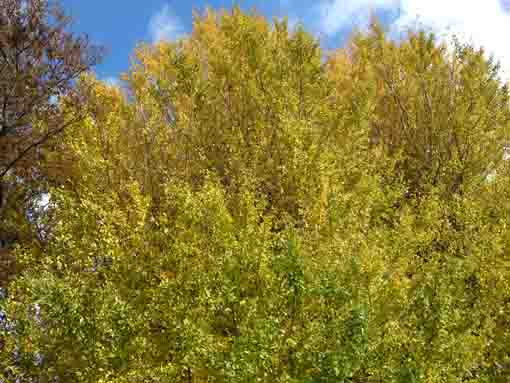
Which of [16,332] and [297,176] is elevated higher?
[297,176]

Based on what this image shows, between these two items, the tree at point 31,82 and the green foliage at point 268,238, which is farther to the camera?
the tree at point 31,82

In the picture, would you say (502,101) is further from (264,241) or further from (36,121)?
(36,121)

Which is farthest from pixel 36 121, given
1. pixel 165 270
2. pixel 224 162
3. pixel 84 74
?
pixel 165 270

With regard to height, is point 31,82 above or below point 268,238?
above

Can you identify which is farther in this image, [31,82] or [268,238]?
[31,82]

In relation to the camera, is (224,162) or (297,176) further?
(224,162)

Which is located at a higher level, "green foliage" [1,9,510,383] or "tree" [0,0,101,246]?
"tree" [0,0,101,246]

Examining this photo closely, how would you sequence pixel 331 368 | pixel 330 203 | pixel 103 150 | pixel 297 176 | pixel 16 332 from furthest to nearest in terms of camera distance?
1. pixel 103 150
2. pixel 297 176
3. pixel 330 203
4. pixel 16 332
5. pixel 331 368

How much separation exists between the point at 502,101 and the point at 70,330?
15.3m

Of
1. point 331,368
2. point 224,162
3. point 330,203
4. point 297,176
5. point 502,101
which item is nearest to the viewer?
point 331,368

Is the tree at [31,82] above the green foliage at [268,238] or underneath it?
above

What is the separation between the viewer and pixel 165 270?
10.2m

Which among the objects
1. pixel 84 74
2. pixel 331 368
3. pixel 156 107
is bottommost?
pixel 331 368

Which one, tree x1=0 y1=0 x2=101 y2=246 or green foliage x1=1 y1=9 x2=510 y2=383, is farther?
tree x1=0 y1=0 x2=101 y2=246
